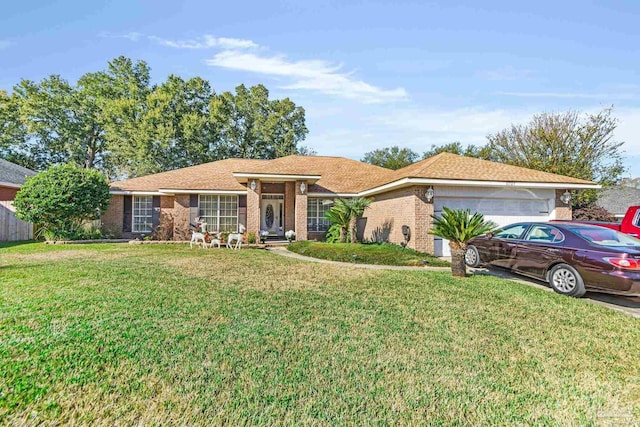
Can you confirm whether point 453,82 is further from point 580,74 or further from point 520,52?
point 580,74

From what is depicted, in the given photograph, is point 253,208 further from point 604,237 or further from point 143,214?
point 604,237

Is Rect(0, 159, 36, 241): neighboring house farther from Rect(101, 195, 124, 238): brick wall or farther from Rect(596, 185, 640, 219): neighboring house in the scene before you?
Rect(596, 185, 640, 219): neighboring house

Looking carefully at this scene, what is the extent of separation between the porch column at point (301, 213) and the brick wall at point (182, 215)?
601cm

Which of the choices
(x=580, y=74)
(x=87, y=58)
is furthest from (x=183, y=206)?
(x=580, y=74)

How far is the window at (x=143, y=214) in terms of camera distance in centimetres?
1750

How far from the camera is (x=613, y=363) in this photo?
356 cm

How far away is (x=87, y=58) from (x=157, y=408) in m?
21.3

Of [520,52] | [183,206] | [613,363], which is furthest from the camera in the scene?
[183,206]

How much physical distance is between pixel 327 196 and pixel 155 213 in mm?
9896

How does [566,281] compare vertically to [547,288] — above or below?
above

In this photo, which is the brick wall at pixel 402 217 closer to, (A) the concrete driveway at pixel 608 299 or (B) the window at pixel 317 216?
(B) the window at pixel 317 216

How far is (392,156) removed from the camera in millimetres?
42156

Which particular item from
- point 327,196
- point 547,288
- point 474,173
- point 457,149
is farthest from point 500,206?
point 457,149

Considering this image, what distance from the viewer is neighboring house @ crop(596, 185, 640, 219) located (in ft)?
72.0
